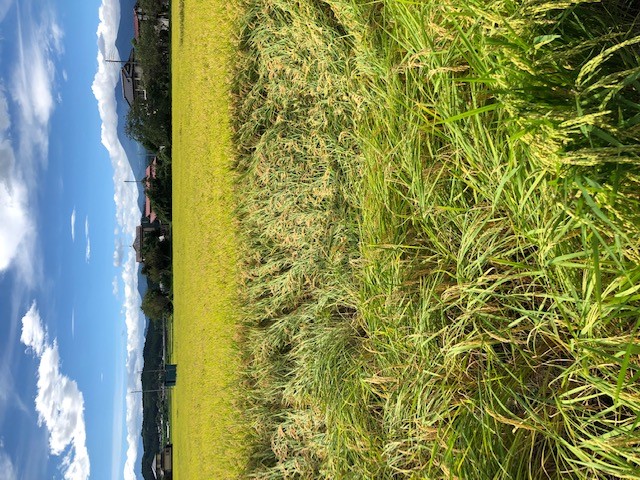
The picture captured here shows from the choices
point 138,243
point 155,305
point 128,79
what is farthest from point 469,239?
point 128,79

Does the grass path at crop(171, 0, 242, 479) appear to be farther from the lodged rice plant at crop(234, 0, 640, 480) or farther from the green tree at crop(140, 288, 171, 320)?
the green tree at crop(140, 288, 171, 320)

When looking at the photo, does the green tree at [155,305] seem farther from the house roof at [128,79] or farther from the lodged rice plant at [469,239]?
the lodged rice plant at [469,239]

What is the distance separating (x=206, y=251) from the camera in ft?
18.7

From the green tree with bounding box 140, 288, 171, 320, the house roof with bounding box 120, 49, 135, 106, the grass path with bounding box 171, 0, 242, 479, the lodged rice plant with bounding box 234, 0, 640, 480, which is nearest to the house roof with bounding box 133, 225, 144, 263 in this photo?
the green tree with bounding box 140, 288, 171, 320

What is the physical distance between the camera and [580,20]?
1.54m

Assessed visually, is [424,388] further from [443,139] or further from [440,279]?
[443,139]

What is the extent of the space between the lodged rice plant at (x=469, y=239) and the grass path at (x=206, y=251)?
1.48 metres

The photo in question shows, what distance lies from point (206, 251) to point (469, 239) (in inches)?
168

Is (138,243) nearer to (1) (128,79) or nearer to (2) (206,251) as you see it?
(1) (128,79)

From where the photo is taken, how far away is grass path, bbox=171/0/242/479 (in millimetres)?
4930

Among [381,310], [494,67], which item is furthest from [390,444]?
[494,67]

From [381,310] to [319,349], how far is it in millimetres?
905

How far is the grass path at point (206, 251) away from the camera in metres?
4.93

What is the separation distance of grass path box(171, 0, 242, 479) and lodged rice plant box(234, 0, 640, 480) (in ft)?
4.87
